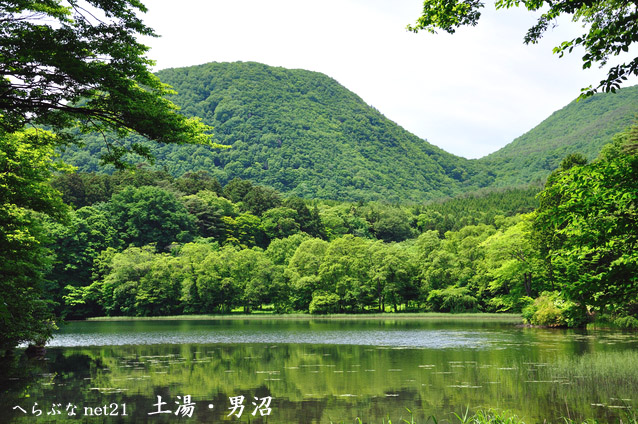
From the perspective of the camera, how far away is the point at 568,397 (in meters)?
13.9

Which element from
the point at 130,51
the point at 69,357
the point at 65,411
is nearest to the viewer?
the point at 130,51

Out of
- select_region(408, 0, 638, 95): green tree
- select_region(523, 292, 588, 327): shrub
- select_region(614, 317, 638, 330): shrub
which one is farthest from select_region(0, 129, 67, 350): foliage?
select_region(614, 317, 638, 330): shrub

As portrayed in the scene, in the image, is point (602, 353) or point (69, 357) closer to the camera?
point (602, 353)

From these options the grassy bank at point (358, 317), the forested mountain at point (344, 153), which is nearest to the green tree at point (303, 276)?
the grassy bank at point (358, 317)

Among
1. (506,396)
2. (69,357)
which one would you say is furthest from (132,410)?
(69,357)

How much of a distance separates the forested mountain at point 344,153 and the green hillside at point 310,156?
33 centimetres

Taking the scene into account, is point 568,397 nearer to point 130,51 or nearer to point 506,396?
point 506,396

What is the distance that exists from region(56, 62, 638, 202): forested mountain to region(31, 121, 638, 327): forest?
45640 millimetres

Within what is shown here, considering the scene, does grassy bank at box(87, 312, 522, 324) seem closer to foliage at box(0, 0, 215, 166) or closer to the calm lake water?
the calm lake water

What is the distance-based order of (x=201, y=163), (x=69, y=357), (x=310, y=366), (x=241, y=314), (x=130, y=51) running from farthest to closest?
(x=201, y=163) → (x=241, y=314) → (x=69, y=357) → (x=310, y=366) → (x=130, y=51)

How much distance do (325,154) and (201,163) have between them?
39758 mm

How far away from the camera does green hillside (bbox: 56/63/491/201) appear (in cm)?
14875

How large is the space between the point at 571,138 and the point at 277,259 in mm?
123285

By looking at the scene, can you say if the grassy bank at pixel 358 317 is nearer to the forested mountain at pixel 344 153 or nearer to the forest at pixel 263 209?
the forest at pixel 263 209
